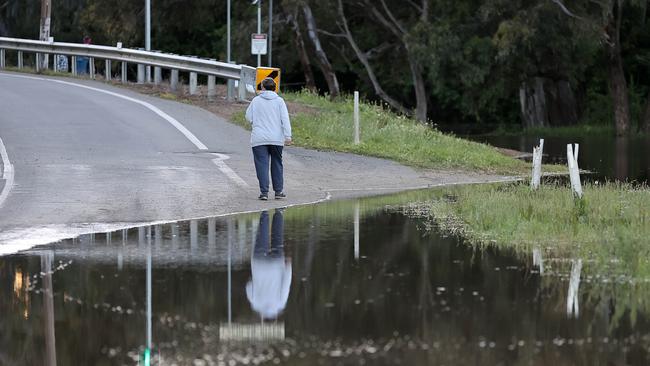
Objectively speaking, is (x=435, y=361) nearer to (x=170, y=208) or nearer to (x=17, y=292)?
(x=17, y=292)

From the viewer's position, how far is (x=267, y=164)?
1638 centimetres

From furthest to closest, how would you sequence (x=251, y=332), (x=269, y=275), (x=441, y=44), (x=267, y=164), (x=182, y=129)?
(x=441, y=44), (x=182, y=129), (x=267, y=164), (x=269, y=275), (x=251, y=332)

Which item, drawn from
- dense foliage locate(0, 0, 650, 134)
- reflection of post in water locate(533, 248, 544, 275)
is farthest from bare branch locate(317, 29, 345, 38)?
reflection of post in water locate(533, 248, 544, 275)

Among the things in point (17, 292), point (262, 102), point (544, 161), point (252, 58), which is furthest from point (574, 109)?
point (17, 292)

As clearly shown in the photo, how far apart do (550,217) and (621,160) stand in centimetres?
1534

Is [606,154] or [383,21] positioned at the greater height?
[383,21]

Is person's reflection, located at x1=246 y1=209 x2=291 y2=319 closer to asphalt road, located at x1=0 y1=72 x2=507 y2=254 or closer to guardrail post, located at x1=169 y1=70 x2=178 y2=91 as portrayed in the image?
asphalt road, located at x1=0 y1=72 x2=507 y2=254

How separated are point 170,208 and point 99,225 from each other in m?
1.69

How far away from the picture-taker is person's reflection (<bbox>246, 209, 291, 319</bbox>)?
8.85 metres

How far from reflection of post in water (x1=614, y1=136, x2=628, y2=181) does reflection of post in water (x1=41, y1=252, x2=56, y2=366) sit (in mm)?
13448

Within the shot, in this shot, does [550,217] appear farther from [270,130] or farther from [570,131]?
[570,131]

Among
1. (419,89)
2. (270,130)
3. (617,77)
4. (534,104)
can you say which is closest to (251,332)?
(270,130)

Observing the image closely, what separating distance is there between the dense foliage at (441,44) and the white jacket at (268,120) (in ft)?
95.4

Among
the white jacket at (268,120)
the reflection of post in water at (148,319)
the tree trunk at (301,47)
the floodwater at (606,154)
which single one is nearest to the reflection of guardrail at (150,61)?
the floodwater at (606,154)
